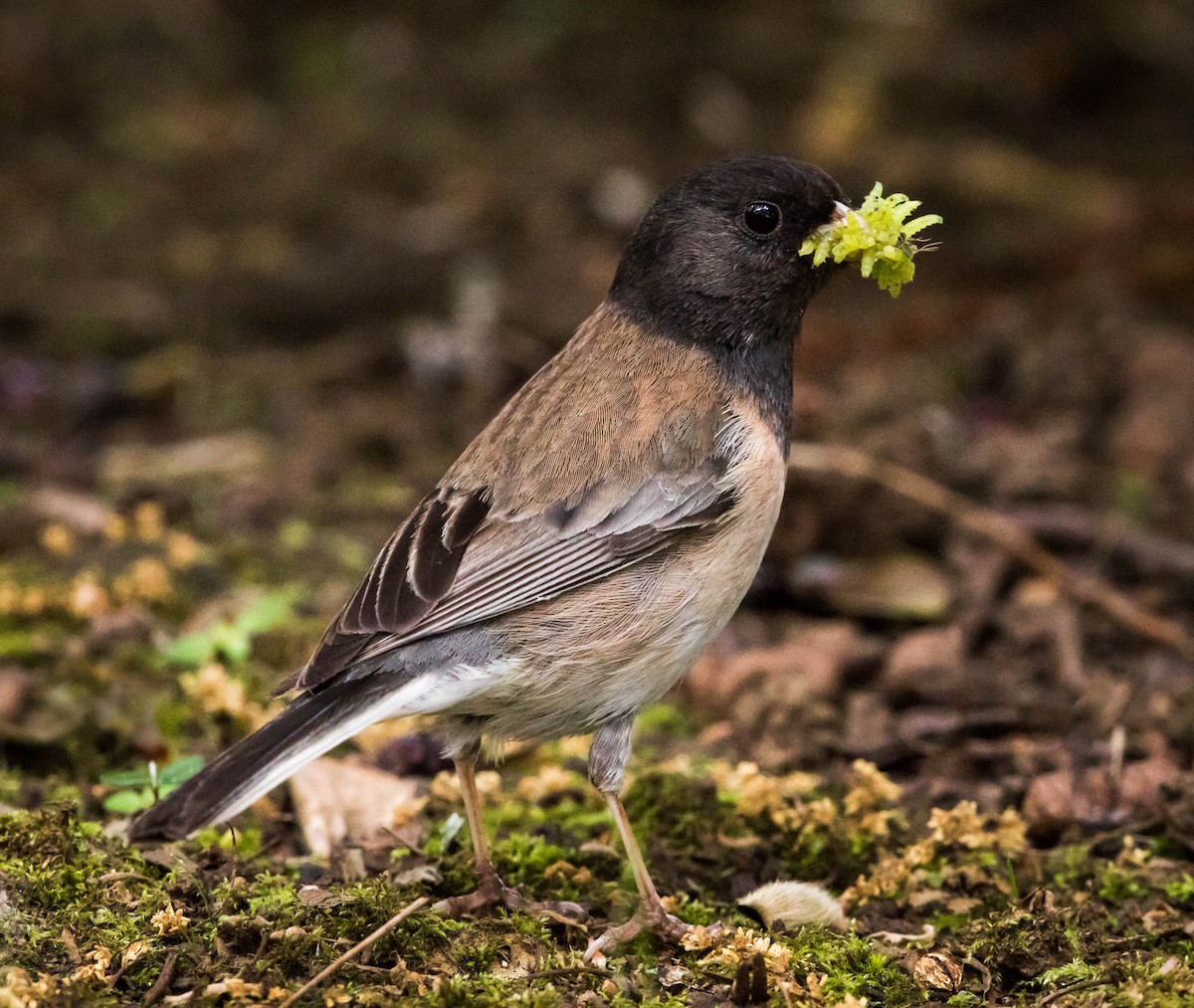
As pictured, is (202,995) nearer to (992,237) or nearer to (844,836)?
(844,836)

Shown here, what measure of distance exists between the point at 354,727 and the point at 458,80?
6.76 m

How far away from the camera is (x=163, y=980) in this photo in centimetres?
308

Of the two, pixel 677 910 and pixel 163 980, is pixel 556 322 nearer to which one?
pixel 677 910

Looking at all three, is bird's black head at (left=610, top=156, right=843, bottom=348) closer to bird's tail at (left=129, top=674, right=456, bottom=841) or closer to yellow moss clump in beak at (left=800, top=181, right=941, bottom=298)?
yellow moss clump in beak at (left=800, top=181, right=941, bottom=298)

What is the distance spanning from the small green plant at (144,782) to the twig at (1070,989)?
1.91 metres

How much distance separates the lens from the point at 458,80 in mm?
9281

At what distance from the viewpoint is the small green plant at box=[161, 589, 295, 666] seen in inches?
180

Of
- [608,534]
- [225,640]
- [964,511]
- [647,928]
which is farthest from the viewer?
[964,511]

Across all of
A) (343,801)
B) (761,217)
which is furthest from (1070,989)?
(761,217)

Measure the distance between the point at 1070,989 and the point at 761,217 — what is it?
2.05 m

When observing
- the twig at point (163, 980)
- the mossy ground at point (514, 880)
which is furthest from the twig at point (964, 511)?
the twig at point (163, 980)


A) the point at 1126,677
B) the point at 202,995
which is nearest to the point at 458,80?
the point at 1126,677

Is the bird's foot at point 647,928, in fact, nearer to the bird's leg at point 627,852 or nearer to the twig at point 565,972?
the bird's leg at point 627,852

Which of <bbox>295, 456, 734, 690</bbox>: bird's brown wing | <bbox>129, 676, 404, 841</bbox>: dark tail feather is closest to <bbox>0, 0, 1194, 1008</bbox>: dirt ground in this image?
<bbox>129, 676, 404, 841</bbox>: dark tail feather
